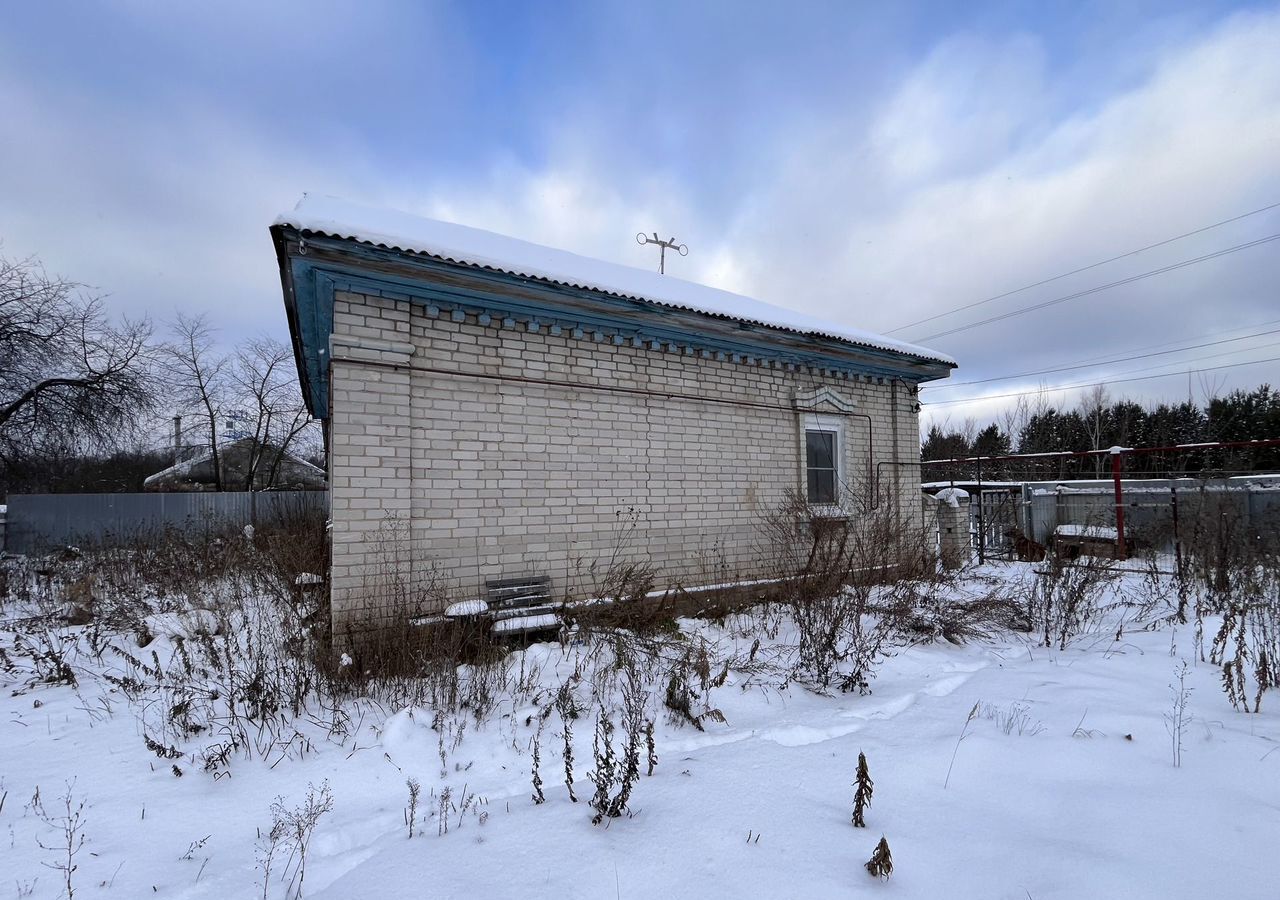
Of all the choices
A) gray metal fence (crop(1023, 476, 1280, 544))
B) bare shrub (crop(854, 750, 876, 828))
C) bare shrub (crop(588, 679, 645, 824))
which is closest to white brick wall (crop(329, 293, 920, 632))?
bare shrub (crop(588, 679, 645, 824))

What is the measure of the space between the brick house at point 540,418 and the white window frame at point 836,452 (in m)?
0.03

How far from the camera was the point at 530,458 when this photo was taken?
→ 5.24 m

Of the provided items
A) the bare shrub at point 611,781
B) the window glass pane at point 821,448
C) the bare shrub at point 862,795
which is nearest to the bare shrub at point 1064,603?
the window glass pane at point 821,448

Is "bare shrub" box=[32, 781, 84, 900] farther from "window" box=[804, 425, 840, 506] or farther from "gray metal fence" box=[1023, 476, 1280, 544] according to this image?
"gray metal fence" box=[1023, 476, 1280, 544]

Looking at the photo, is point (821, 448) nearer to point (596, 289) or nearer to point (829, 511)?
point (829, 511)

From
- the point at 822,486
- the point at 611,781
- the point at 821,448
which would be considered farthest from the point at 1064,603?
the point at 611,781

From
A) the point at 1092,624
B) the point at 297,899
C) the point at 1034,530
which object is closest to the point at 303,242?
the point at 297,899

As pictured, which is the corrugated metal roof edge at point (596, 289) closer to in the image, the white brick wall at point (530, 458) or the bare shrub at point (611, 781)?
the white brick wall at point (530, 458)

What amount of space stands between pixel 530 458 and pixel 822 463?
424 centimetres

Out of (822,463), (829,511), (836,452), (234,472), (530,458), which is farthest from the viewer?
(234,472)

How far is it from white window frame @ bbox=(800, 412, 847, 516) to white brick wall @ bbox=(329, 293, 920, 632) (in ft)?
0.42

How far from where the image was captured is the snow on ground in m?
2.00

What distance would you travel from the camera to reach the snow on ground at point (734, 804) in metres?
2.00

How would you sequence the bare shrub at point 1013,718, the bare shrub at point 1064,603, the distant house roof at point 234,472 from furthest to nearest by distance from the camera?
the distant house roof at point 234,472 → the bare shrub at point 1064,603 → the bare shrub at point 1013,718
